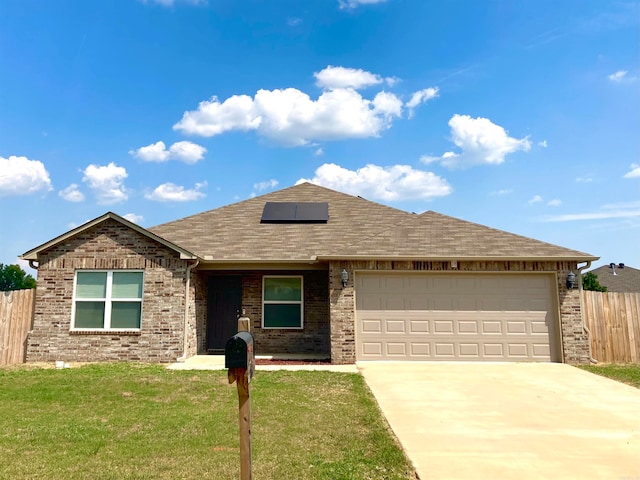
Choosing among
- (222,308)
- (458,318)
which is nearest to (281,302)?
(222,308)

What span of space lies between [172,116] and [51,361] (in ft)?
28.8

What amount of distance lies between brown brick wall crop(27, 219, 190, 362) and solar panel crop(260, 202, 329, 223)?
16.0ft

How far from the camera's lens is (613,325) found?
36.7ft

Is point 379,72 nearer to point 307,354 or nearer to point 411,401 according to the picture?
point 307,354

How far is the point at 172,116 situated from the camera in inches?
577

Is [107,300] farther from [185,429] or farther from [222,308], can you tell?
[185,429]

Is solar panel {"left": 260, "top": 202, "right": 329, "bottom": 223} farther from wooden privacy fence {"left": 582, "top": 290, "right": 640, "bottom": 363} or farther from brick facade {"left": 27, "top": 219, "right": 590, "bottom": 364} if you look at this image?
wooden privacy fence {"left": 582, "top": 290, "right": 640, "bottom": 363}

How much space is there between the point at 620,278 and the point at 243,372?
40853 millimetres

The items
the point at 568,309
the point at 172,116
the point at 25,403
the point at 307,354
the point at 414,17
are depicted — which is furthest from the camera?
the point at 172,116

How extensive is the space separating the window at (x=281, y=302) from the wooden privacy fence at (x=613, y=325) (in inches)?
320

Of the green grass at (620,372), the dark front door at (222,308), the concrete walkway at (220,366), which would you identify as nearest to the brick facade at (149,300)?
the concrete walkway at (220,366)

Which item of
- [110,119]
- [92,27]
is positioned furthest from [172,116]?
[92,27]

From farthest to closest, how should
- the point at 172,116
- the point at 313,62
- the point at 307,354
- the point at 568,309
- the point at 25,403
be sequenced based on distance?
the point at 172,116 → the point at 313,62 → the point at 307,354 → the point at 568,309 → the point at 25,403

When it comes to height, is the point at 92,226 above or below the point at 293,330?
above
